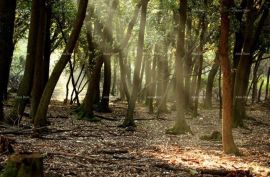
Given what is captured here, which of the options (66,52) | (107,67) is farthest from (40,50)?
(107,67)

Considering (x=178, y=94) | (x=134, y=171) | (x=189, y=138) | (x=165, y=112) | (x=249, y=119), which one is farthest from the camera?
(x=165, y=112)

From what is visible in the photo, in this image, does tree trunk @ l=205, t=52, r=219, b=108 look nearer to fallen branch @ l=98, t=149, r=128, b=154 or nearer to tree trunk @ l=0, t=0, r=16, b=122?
tree trunk @ l=0, t=0, r=16, b=122

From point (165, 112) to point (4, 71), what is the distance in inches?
717

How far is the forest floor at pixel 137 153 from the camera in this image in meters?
10.2

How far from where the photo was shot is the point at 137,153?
1299cm

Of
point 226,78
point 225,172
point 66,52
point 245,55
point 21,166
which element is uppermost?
point 245,55

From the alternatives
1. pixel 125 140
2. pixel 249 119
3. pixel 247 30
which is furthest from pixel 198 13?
pixel 125 140

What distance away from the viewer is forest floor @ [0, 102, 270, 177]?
33.6ft

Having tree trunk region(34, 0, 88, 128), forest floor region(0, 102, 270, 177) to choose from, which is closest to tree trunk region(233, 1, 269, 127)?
forest floor region(0, 102, 270, 177)

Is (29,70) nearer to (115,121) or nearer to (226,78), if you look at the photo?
(226,78)

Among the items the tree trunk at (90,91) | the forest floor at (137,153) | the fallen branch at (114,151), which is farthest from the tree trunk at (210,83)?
the fallen branch at (114,151)

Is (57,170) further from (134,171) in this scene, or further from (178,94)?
(178,94)

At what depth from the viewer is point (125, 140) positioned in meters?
16.3

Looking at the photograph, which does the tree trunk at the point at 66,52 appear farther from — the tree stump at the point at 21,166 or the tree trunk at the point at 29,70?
the tree stump at the point at 21,166
